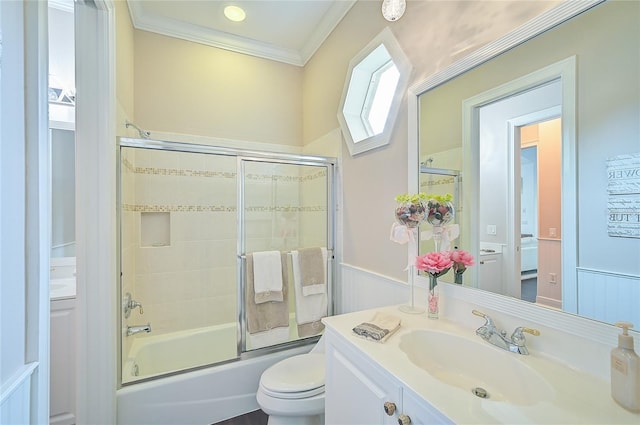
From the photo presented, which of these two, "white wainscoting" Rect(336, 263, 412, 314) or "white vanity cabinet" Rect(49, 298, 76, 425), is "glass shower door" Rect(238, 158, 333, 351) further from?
"white vanity cabinet" Rect(49, 298, 76, 425)

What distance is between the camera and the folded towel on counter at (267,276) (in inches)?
73.5

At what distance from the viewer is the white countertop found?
1.99ft

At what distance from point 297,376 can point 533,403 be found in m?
1.10

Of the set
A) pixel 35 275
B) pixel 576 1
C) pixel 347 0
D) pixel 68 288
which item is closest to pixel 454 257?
pixel 576 1

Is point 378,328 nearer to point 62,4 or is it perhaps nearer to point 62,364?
point 62,364

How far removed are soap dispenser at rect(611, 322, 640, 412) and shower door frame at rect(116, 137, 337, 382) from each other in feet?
5.27

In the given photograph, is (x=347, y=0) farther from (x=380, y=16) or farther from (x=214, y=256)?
(x=214, y=256)

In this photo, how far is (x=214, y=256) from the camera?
2.44 meters

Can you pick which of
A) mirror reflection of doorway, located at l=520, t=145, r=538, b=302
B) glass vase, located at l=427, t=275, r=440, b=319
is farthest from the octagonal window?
glass vase, located at l=427, t=275, r=440, b=319

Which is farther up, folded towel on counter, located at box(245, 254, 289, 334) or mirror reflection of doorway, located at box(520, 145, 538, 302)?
mirror reflection of doorway, located at box(520, 145, 538, 302)

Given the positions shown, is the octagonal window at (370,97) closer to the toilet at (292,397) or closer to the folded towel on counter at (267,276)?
the folded towel on counter at (267,276)

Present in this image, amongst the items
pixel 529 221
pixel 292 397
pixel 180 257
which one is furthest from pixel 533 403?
pixel 180 257

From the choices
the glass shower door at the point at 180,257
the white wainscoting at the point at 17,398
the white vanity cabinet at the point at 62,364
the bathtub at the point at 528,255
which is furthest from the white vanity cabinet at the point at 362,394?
the white vanity cabinet at the point at 62,364

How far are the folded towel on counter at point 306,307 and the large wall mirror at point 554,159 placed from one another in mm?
1156
